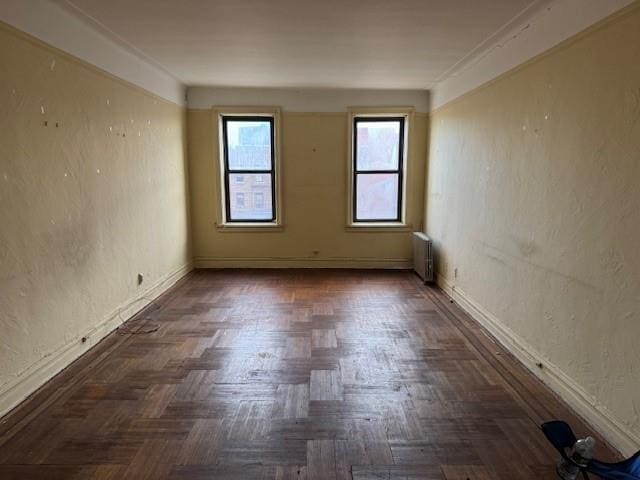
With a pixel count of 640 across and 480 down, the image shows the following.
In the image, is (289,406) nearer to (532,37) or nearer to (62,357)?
(62,357)

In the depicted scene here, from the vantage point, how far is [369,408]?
7.86 feet

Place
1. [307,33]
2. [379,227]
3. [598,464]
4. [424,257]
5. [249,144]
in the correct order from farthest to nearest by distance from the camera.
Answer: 1. [379,227]
2. [249,144]
3. [424,257]
4. [307,33]
5. [598,464]

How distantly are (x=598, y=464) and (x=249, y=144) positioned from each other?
16.9ft

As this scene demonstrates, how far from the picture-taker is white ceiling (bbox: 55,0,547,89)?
8.96 feet

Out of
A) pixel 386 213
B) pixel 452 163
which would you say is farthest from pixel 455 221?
pixel 386 213

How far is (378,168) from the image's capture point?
18.9 feet

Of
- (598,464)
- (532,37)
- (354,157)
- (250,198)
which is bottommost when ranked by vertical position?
(598,464)

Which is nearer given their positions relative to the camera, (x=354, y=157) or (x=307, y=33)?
(x=307, y=33)

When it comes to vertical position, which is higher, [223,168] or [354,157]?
[354,157]

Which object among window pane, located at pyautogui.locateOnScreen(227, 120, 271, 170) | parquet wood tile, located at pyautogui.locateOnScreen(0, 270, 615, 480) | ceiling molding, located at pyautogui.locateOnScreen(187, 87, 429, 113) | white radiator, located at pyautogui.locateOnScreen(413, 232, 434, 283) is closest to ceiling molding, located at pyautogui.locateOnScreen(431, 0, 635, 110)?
ceiling molding, located at pyautogui.locateOnScreen(187, 87, 429, 113)

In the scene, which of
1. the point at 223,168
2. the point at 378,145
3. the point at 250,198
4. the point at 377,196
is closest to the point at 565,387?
the point at 377,196

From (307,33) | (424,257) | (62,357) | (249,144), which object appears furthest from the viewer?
(249,144)

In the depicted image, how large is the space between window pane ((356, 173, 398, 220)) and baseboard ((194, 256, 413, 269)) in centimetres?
63

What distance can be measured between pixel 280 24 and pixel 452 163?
8.09 ft
